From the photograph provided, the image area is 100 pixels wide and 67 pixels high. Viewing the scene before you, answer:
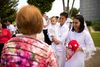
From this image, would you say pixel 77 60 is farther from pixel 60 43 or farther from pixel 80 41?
pixel 60 43

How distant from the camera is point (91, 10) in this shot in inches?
2571

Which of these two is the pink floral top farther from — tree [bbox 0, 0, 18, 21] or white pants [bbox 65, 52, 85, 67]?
tree [bbox 0, 0, 18, 21]

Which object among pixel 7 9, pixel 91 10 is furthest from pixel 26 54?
pixel 91 10

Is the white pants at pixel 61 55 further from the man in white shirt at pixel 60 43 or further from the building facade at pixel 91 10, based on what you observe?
the building facade at pixel 91 10

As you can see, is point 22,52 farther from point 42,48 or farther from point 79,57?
point 79,57

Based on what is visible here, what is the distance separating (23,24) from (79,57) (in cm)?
466

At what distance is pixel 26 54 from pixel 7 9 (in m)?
48.9

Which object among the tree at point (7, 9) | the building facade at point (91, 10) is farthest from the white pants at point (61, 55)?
the building facade at point (91, 10)

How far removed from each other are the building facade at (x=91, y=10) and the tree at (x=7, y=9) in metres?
14.7

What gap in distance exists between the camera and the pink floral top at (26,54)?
3934 mm

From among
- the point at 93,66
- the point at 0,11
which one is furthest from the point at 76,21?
the point at 0,11

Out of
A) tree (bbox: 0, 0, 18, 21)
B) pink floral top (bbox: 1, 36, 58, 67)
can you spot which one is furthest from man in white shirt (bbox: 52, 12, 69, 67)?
tree (bbox: 0, 0, 18, 21)

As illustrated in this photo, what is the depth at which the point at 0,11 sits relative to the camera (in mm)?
50188

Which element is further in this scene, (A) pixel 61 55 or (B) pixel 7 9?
(B) pixel 7 9
